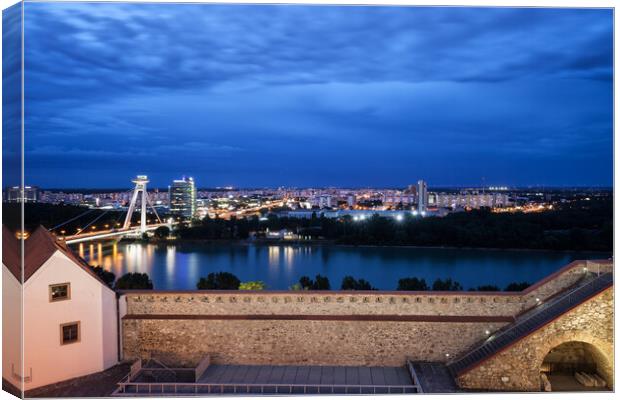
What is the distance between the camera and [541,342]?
4.63 m

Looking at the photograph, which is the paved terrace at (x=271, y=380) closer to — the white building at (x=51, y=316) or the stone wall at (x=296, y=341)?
the stone wall at (x=296, y=341)

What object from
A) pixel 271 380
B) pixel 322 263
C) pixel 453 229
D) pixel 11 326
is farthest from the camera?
pixel 453 229

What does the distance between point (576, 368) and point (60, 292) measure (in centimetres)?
500

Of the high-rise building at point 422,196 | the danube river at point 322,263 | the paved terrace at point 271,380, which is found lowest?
the danube river at point 322,263

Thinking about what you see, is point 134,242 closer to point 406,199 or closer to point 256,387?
point 406,199

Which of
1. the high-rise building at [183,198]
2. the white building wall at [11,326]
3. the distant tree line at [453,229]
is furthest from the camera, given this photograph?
the high-rise building at [183,198]

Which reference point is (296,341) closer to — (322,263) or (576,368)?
(576,368)

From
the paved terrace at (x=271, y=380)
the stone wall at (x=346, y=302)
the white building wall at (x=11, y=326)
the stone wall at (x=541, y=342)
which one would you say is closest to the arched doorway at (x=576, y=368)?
the stone wall at (x=541, y=342)

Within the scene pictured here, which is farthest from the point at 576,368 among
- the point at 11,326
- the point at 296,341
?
the point at 11,326

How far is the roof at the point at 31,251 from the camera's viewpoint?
4.45m

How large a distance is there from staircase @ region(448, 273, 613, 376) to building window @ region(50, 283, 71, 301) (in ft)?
12.0

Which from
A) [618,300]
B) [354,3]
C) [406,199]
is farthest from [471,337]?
[406,199]

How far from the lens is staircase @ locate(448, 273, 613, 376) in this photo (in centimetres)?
470

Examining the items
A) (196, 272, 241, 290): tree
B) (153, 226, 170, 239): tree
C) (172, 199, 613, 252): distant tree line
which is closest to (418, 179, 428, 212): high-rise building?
(172, 199, 613, 252): distant tree line
